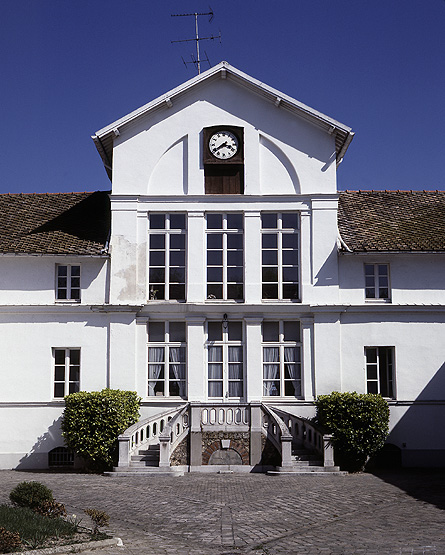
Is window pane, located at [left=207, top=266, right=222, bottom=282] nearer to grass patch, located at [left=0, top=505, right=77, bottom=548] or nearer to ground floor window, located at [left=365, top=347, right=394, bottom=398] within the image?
ground floor window, located at [left=365, top=347, right=394, bottom=398]

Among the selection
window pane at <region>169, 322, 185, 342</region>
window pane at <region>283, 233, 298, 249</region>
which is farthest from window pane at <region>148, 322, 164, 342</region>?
window pane at <region>283, 233, 298, 249</region>

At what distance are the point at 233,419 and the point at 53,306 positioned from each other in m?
6.70

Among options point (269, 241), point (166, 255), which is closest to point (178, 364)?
point (166, 255)

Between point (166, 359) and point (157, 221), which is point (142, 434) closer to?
point (166, 359)

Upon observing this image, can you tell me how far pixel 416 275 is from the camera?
23172mm

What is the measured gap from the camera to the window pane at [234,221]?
2356 centimetres

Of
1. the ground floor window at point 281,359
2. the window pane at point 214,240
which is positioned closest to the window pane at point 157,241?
the window pane at point 214,240

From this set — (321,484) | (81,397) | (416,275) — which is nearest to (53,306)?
(81,397)

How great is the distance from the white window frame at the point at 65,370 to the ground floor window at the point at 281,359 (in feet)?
19.6

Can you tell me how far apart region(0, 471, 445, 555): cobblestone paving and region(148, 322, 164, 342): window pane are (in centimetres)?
498

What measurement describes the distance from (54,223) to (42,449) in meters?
7.48

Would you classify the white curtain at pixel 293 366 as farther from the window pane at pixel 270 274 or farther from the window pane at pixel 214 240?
the window pane at pixel 214 240

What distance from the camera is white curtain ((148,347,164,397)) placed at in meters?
22.8

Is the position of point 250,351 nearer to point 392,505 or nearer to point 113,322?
point 113,322
